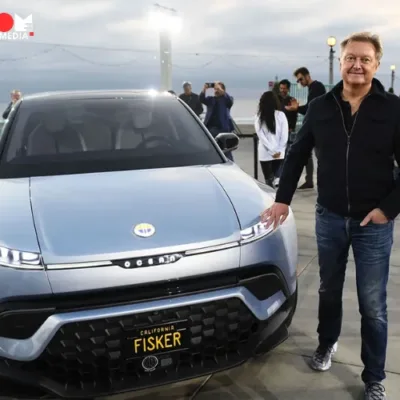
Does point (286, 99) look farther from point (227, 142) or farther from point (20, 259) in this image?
point (20, 259)

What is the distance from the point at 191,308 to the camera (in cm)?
234

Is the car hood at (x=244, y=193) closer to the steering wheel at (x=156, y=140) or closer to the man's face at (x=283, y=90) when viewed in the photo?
the steering wheel at (x=156, y=140)

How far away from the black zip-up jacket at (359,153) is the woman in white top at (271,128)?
4.36 m

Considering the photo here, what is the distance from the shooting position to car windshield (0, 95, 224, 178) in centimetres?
324

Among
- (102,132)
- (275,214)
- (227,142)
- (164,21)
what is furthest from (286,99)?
(164,21)

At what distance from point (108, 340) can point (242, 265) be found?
27.3 inches

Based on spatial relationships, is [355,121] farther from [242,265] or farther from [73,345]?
[73,345]

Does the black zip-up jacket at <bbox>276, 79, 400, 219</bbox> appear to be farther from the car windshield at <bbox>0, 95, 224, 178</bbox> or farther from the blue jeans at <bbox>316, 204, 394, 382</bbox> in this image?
the car windshield at <bbox>0, 95, 224, 178</bbox>

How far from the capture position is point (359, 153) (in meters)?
2.44

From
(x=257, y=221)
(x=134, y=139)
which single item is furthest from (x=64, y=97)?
(x=257, y=221)

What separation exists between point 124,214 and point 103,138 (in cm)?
120

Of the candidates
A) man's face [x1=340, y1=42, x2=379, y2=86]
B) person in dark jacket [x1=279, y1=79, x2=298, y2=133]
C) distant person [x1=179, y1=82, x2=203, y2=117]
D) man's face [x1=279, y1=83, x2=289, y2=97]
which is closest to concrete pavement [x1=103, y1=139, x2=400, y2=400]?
man's face [x1=340, y1=42, x2=379, y2=86]

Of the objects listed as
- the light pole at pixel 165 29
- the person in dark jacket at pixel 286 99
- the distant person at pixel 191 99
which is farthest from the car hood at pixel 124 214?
the light pole at pixel 165 29

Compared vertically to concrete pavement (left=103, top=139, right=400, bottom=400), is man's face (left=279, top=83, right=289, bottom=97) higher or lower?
higher
